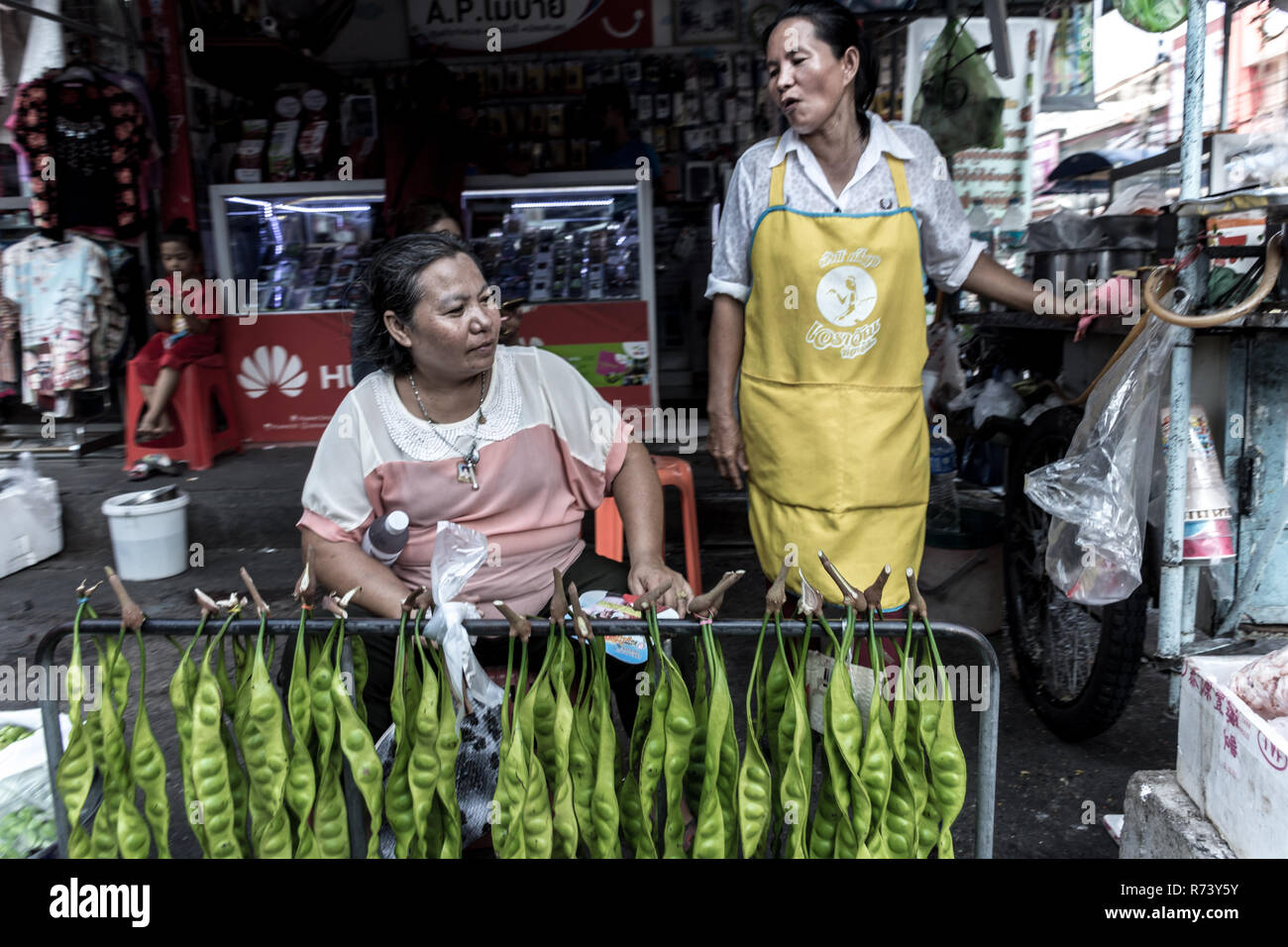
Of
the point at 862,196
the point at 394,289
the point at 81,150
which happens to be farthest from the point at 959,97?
the point at 81,150

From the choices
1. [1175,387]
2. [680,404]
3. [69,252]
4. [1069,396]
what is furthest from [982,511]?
[69,252]

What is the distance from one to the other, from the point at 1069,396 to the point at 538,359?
65.6 inches

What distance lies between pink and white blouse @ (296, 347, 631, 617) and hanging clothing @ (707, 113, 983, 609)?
0.44 m

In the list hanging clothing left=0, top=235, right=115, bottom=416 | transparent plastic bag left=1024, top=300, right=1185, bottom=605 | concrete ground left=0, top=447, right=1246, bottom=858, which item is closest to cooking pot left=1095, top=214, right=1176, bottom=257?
transparent plastic bag left=1024, top=300, right=1185, bottom=605

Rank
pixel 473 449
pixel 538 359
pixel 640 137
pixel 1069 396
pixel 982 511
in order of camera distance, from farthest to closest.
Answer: pixel 640 137
pixel 982 511
pixel 1069 396
pixel 538 359
pixel 473 449

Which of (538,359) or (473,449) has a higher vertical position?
(538,359)

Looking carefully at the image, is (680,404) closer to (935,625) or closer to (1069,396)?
(1069,396)

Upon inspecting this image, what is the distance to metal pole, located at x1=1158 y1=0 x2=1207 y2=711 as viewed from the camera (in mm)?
2250

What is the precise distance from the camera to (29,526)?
5023 millimetres

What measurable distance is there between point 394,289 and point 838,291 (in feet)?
3.27

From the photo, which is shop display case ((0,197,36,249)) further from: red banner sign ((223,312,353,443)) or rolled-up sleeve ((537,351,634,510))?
rolled-up sleeve ((537,351,634,510))

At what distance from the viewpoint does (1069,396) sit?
3018 mm
